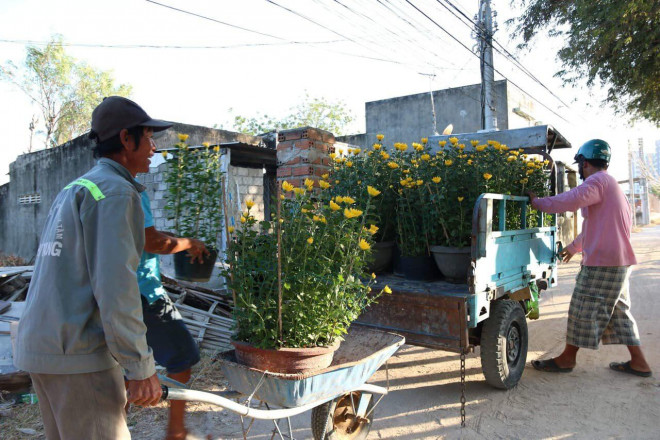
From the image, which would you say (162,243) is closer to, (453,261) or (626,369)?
(453,261)

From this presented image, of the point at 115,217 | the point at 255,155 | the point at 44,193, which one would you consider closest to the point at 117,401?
the point at 115,217

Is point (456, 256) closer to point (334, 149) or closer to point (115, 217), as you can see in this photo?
point (334, 149)

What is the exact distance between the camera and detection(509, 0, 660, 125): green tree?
6734 millimetres

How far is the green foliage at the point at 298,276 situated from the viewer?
2.24m

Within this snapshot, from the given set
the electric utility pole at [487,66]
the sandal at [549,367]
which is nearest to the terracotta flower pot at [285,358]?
the sandal at [549,367]

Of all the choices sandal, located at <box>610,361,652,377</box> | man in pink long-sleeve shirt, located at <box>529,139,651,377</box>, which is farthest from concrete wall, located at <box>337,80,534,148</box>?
sandal, located at <box>610,361,652,377</box>

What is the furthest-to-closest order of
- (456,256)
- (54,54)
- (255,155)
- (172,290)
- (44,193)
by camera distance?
(54,54) < (44,193) < (255,155) < (172,290) < (456,256)

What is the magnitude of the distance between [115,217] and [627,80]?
922 centimetres

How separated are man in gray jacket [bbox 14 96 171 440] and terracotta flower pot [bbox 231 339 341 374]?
591mm

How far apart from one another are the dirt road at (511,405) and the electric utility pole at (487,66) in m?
7.27

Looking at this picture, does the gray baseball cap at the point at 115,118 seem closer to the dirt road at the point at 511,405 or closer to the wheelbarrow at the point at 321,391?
the wheelbarrow at the point at 321,391

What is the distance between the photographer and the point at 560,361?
15.0 ft

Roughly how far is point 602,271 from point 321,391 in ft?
11.4

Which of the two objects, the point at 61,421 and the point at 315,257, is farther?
the point at 315,257
